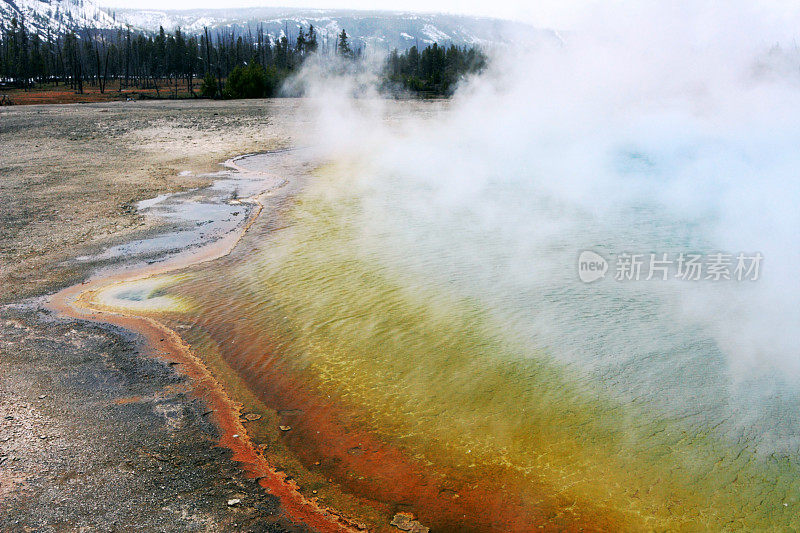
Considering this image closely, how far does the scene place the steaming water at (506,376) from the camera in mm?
3271

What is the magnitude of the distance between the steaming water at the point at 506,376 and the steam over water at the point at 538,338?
0.02m

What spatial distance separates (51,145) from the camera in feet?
54.7

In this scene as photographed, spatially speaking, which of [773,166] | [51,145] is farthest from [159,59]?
[773,166]

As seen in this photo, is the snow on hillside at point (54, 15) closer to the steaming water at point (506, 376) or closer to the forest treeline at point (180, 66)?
the forest treeline at point (180, 66)

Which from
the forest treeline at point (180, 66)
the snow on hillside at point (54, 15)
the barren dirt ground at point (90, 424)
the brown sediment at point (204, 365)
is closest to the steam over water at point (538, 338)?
the brown sediment at point (204, 365)

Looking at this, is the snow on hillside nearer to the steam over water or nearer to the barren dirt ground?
the barren dirt ground

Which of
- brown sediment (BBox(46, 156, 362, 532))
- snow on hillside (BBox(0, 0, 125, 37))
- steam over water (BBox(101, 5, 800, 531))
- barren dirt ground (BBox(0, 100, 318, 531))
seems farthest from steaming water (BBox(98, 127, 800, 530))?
snow on hillside (BBox(0, 0, 125, 37))

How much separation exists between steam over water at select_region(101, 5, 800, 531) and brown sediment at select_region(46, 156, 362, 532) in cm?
16

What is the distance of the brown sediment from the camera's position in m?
3.20

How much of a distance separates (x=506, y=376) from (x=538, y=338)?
2.16ft

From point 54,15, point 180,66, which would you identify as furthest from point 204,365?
point 54,15

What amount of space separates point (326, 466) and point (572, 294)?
3113mm

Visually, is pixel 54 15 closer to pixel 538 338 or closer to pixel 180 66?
pixel 180 66

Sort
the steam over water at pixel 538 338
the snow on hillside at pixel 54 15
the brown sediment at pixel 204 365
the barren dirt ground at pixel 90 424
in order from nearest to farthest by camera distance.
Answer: the barren dirt ground at pixel 90 424, the brown sediment at pixel 204 365, the steam over water at pixel 538 338, the snow on hillside at pixel 54 15
